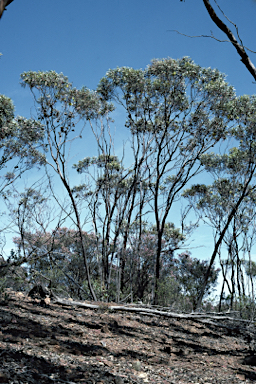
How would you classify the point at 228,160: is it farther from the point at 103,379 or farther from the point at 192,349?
the point at 103,379

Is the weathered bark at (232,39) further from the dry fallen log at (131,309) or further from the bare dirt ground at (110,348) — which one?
the dry fallen log at (131,309)

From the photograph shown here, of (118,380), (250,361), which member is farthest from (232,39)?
(250,361)

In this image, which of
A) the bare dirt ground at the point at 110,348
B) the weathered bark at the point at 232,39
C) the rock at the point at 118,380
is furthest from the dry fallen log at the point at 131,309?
the weathered bark at the point at 232,39

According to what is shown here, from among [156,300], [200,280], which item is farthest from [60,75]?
[200,280]

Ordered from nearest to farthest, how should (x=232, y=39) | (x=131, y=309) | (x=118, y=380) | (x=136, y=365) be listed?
1. (x=118, y=380)
2. (x=136, y=365)
3. (x=232, y=39)
4. (x=131, y=309)

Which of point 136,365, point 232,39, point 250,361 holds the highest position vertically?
point 232,39

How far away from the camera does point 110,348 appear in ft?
11.7

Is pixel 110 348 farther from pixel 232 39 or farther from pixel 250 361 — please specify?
pixel 232 39

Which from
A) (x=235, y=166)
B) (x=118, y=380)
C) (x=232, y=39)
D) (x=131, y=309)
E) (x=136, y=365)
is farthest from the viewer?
(x=235, y=166)

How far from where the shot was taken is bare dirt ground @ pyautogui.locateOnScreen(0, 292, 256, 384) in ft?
8.59

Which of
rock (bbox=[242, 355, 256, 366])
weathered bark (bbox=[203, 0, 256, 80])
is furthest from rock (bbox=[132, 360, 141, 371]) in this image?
weathered bark (bbox=[203, 0, 256, 80])

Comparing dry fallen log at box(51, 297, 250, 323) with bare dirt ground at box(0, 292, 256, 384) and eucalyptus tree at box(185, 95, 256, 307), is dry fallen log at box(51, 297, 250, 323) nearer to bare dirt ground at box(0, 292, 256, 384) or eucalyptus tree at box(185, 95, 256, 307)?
bare dirt ground at box(0, 292, 256, 384)

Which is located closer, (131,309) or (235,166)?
(131,309)

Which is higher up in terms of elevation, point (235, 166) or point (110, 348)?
point (235, 166)
